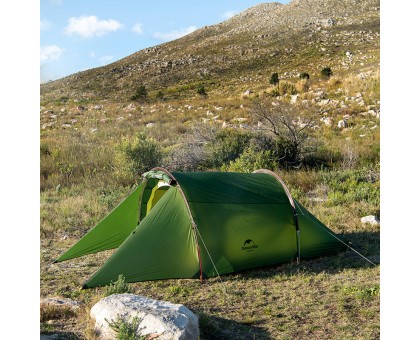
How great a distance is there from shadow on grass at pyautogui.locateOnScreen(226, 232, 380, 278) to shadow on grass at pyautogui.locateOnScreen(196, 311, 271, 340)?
161 cm

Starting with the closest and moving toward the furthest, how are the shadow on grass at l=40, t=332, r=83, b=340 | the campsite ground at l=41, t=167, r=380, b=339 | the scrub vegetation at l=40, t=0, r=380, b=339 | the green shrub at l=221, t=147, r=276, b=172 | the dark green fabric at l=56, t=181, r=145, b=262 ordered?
1. the shadow on grass at l=40, t=332, r=83, b=340
2. the campsite ground at l=41, t=167, r=380, b=339
3. the scrub vegetation at l=40, t=0, r=380, b=339
4. the dark green fabric at l=56, t=181, r=145, b=262
5. the green shrub at l=221, t=147, r=276, b=172

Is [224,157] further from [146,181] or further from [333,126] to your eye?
[333,126]

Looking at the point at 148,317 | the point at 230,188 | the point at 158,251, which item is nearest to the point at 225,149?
the point at 230,188

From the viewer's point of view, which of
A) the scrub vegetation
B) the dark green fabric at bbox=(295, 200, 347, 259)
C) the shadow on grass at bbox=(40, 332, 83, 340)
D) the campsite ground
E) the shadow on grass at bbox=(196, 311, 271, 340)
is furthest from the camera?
the dark green fabric at bbox=(295, 200, 347, 259)

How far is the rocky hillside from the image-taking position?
4047 centimetres

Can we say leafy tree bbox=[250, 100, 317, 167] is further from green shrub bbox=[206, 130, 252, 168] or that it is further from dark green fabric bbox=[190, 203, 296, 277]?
dark green fabric bbox=[190, 203, 296, 277]

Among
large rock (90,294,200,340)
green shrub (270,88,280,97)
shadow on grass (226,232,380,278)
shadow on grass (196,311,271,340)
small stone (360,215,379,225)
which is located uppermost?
green shrub (270,88,280,97)

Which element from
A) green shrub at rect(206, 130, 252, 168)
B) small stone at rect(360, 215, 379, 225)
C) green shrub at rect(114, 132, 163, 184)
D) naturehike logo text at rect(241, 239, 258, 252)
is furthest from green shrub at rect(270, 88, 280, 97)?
naturehike logo text at rect(241, 239, 258, 252)

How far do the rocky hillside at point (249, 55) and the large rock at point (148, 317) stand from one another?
25768 mm

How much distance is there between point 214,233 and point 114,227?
7.55ft

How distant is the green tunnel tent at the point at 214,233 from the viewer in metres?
6.39

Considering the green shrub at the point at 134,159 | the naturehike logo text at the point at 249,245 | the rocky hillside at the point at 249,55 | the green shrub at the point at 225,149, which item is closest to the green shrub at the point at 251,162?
the green shrub at the point at 225,149
